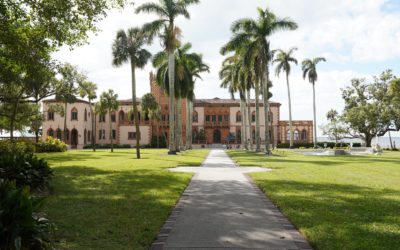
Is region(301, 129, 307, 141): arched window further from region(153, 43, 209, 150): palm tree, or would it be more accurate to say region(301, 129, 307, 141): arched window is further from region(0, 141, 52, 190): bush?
region(0, 141, 52, 190): bush

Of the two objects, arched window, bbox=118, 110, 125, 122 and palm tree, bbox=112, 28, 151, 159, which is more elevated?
palm tree, bbox=112, 28, 151, 159

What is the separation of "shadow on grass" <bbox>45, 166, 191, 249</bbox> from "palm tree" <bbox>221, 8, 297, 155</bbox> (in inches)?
904

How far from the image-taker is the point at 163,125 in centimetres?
7812

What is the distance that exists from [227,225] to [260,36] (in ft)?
98.1

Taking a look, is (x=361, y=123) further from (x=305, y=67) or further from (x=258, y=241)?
(x=258, y=241)

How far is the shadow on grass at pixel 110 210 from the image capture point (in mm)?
6465

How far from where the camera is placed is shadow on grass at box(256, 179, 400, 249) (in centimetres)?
634

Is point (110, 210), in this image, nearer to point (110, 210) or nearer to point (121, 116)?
point (110, 210)

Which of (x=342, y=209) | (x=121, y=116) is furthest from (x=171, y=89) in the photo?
(x=121, y=116)

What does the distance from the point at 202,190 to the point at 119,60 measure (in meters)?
22.5

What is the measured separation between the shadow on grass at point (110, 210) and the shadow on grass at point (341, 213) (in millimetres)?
2665

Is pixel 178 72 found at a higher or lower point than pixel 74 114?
higher

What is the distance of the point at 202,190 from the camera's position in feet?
40.5

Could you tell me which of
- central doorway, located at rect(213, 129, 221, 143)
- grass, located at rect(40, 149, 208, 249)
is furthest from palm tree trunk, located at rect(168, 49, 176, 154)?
central doorway, located at rect(213, 129, 221, 143)
